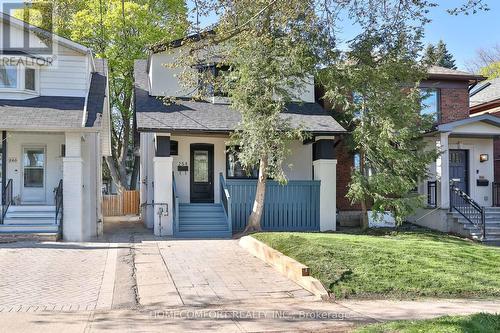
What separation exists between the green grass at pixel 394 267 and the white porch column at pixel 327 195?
5351 millimetres

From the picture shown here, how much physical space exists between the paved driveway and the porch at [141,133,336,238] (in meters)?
3.41

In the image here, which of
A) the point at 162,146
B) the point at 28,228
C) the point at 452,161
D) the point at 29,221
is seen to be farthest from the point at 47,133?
the point at 452,161

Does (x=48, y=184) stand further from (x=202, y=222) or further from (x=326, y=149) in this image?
(x=326, y=149)

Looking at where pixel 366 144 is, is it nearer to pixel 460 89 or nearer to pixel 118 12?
pixel 460 89

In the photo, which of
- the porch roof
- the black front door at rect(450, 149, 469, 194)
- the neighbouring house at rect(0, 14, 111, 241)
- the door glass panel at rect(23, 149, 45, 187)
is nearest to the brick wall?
A: the black front door at rect(450, 149, 469, 194)

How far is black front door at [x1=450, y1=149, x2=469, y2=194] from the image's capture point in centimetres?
2005

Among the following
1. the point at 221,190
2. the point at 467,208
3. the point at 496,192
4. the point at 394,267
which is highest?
the point at 221,190

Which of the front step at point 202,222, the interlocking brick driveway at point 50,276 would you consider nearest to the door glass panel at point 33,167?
the interlocking brick driveway at point 50,276

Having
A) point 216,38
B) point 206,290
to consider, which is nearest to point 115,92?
point 216,38

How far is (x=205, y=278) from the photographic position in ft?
29.8

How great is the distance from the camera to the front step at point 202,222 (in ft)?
51.6

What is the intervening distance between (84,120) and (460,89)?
1535 cm
